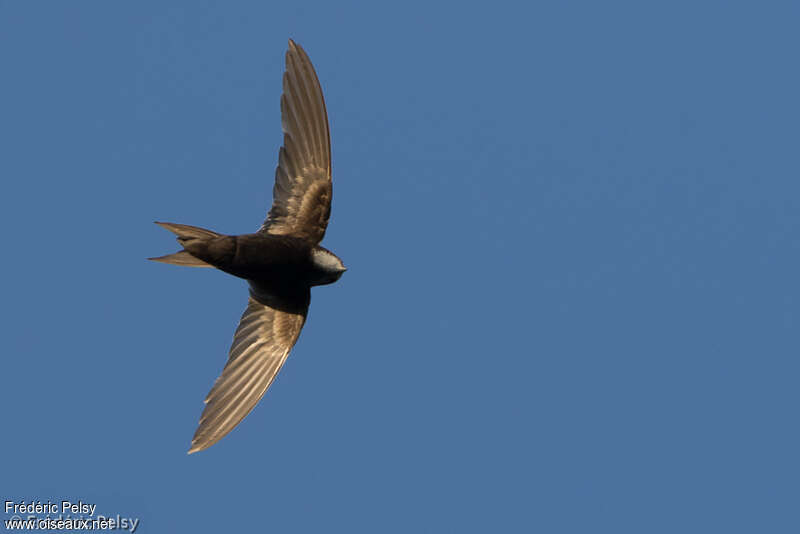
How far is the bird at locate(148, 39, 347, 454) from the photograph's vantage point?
6934 mm

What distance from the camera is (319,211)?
727 centimetres

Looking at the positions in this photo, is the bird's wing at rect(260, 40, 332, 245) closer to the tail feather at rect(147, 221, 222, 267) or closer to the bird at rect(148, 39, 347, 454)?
the bird at rect(148, 39, 347, 454)

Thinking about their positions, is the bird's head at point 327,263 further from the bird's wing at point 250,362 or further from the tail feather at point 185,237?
the tail feather at point 185,237

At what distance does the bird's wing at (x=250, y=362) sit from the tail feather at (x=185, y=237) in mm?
713

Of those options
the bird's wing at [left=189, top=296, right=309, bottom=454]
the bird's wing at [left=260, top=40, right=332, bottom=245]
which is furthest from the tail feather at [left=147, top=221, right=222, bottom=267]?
the bird's wing at [left=189, top=296, right=309, bottom=454]

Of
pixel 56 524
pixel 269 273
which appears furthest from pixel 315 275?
pixel 56 524

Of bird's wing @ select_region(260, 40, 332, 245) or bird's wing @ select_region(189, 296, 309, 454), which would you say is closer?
bird's wing @ select_region(189, 296, 309, 454)

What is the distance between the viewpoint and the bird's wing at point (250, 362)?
22.9 feet

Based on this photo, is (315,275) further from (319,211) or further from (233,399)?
(233,399)

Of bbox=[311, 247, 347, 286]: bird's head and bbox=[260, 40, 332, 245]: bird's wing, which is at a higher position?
bbox=[260, 40, 332, 245]: bird's wing

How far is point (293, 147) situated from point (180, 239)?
1.08 m

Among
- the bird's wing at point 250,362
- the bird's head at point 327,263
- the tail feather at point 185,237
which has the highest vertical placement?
the bird's head at point 327,263

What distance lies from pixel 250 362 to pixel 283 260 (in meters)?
0.76

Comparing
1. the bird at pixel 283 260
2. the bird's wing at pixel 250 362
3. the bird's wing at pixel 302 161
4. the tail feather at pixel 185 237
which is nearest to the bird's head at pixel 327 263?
the bird at pixel 283 260
